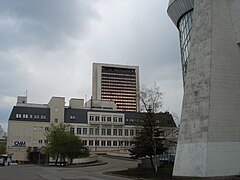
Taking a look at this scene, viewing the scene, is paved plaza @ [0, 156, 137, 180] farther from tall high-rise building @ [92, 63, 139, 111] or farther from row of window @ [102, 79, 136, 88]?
row of window @ [102, 79, 136, 88]

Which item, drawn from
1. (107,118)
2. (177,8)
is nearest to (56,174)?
(177,8)

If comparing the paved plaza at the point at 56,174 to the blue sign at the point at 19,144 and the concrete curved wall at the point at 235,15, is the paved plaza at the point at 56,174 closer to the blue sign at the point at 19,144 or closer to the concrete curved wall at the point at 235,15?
the concrete curved wall at the point at 235,15

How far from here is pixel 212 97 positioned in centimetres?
2112

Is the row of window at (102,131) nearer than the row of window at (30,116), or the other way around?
the row of window at (30,116)

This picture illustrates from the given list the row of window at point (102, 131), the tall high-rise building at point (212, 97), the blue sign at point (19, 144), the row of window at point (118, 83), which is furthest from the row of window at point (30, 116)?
the tall high-rise building at point (212, 97)

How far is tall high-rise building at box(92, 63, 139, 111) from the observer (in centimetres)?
→ 15738

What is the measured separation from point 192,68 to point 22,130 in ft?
235

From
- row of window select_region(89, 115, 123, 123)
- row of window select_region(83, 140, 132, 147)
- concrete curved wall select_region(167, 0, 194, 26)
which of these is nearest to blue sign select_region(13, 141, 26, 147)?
row of window select_region(83, 140, 132, 147)

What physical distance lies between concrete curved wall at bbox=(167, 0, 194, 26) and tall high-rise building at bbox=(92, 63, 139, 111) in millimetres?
114561

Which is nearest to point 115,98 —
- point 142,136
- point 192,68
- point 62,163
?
point 62,163

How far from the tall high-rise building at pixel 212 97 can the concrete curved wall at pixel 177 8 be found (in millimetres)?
14039

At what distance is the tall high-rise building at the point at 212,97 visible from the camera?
67.8 feet

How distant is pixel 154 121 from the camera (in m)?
33.1

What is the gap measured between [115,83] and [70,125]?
77.5 metres
